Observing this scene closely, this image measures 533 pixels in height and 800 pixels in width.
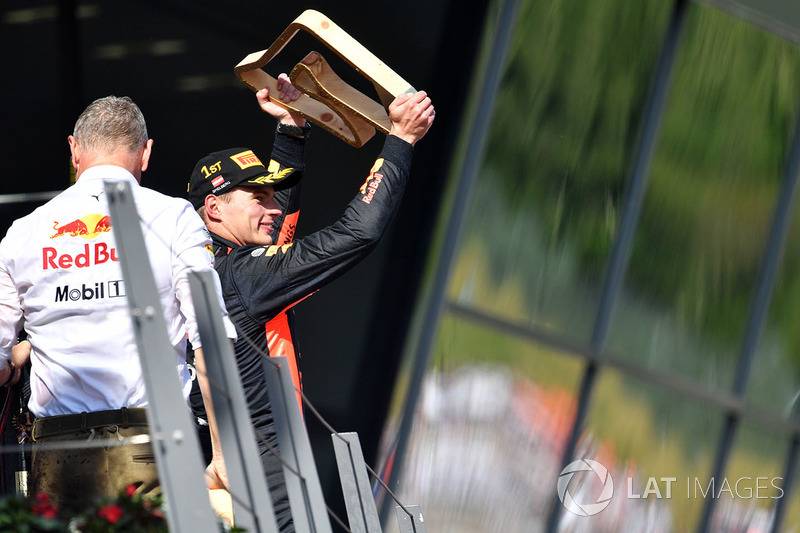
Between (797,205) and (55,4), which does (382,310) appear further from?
(797,205)

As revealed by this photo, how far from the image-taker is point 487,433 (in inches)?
271

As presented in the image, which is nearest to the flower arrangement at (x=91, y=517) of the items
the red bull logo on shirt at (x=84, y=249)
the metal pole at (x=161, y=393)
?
Answer: the metal pole at (x=161, y=393)

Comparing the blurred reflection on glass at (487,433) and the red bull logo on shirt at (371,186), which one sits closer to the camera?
the red bull logo on shirt at (371,186)

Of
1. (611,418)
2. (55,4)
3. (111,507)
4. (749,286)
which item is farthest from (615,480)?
(111,507)

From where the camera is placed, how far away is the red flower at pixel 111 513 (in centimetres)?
214

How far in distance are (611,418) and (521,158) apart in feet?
5.65

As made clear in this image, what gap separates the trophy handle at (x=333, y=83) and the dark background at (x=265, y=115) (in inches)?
53.2

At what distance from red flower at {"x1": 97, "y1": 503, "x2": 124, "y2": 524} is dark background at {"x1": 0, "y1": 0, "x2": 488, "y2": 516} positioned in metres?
3.15

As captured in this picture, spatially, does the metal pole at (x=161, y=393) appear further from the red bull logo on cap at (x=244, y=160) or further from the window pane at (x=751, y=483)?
the window pane at (x=751, y=483)

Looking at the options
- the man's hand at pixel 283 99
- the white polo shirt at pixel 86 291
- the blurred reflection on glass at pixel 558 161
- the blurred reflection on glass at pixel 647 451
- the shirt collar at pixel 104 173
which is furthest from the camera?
the blurred reflection on glass at pixel 647 451

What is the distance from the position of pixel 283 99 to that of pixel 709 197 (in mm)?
3941

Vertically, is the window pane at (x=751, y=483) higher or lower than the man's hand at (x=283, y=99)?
lower

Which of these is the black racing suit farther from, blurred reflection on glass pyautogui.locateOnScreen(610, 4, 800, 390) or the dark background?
blurred reflection on glass pyautogui.locateOnScreen(610, 4, 800, 390)

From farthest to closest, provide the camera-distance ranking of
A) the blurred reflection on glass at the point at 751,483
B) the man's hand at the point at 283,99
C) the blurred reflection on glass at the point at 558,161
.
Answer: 1. the blurred reflection on glass at the point at 751,483
2. the blurred reflection on glass at the point at 558,161
3. the man's hand at the point at 283,99
